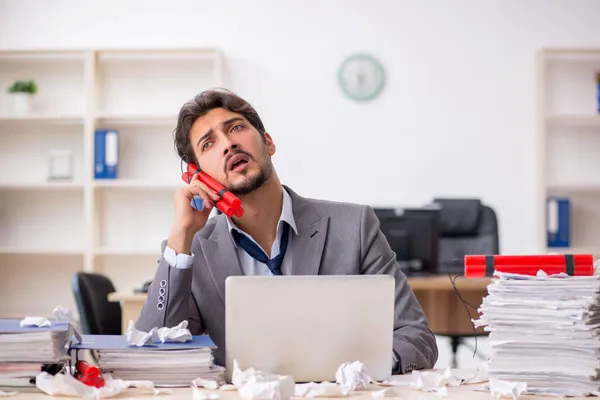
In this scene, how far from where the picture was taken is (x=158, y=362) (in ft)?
4.93

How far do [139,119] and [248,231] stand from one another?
3.47 metres

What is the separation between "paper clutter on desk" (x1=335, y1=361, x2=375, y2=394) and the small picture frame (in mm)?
4230

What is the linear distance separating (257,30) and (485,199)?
1873 millimetres

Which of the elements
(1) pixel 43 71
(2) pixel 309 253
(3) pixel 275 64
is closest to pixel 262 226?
(2) pixel 309 253

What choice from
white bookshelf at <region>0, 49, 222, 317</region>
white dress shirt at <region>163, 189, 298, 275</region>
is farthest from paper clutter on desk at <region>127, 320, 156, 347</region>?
white bookshelf at <region>0, 49, 222, 317</region>

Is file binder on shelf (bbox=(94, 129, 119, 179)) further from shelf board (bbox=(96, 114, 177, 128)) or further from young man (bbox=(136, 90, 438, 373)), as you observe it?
young man (bbox=(136, 90, 438, 373))

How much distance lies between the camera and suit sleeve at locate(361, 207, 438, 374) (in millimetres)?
1733

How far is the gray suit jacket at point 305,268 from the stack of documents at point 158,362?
0.33 metres

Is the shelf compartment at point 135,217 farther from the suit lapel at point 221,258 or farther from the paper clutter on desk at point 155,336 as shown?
the paper clutter on desk at point 155,336

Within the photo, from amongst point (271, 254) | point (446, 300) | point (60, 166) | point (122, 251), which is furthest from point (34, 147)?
point (271, 254)

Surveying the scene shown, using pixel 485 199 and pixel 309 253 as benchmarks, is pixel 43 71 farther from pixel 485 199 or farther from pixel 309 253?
pixel 309 253

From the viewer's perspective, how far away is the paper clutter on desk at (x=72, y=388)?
1407 mm

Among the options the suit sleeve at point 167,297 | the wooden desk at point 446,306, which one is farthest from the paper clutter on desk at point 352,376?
the wooden desk at point 446,306

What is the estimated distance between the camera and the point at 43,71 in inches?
219
